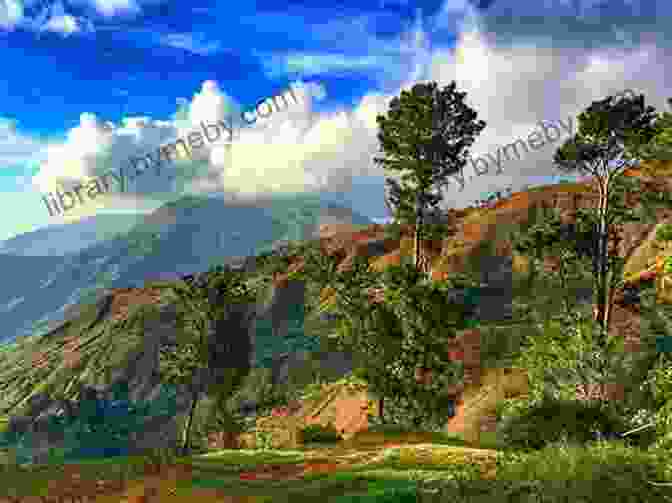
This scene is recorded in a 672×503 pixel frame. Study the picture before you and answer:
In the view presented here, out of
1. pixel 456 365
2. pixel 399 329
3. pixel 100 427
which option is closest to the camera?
pixel 399 329

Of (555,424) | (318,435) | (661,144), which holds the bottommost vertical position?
(318,435)

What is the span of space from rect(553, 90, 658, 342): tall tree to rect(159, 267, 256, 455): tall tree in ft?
129

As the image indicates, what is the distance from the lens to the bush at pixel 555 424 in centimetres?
2306

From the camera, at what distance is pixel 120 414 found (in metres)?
179

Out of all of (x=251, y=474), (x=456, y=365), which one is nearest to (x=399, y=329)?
(x=456, y=365)

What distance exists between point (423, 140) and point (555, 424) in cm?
2733

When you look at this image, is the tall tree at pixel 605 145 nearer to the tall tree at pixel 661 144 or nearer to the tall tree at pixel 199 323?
the tall tree at pixel 661 144

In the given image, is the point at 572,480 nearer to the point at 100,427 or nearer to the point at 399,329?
the point at 399,329

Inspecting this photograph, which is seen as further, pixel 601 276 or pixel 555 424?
pixel 601 276

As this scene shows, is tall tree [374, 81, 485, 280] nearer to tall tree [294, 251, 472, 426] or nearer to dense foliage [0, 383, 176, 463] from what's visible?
tall tree [294, 251, 472, 426]

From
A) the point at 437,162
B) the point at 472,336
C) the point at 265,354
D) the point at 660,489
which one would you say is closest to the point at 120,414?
the point at 265,354

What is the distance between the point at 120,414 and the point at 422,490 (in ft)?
580

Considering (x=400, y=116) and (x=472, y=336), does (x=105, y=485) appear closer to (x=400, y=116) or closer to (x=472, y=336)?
(x=400, y=116)

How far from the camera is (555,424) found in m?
23.3
